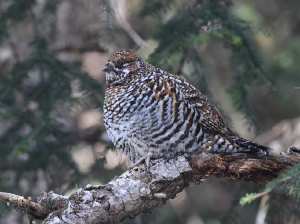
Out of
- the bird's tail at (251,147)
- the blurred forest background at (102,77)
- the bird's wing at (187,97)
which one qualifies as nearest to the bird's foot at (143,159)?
the bird's wing at (187,97)

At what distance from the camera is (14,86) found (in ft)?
12.4

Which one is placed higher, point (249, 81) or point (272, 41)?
point (272, 41)

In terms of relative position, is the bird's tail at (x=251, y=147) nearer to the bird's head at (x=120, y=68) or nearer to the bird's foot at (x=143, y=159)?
the bird's foot at (x=143, y=159)

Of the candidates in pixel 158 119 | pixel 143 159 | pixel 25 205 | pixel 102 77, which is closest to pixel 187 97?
pixel 158 119

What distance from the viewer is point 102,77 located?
596cm

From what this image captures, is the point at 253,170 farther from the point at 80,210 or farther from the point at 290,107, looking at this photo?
the point at 290,107

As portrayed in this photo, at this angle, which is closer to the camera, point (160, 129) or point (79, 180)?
point (160, 129)

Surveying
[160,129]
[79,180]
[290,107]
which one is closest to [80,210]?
[160,129]

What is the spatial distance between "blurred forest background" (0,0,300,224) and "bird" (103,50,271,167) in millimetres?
371

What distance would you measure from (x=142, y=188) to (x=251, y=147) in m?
1.11

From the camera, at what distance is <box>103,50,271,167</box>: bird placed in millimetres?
2885

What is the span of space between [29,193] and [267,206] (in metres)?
3.09

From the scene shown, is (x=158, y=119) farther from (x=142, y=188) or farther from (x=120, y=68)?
(x=120, y=68)

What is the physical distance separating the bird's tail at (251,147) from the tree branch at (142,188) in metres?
0.07
